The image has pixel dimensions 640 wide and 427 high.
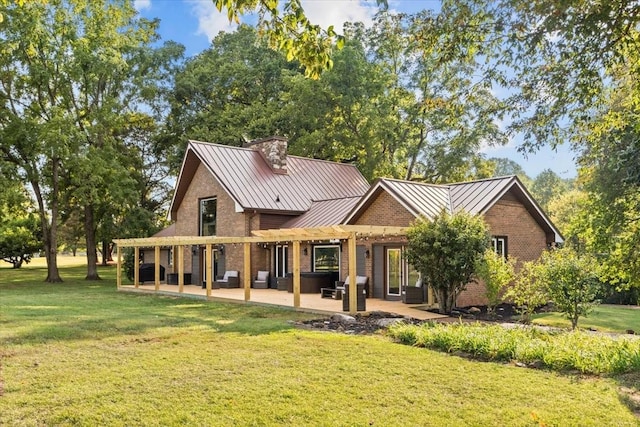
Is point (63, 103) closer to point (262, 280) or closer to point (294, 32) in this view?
point (262, 280)

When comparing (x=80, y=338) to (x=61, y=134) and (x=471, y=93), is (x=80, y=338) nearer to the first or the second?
(x=471, y=93)

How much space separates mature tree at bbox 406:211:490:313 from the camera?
1463 cm

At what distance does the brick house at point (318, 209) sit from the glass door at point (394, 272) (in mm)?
34

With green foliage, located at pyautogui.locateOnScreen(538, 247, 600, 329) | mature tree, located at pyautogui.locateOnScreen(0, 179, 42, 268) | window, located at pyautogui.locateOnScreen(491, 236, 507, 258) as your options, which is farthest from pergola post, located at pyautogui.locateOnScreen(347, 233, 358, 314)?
mature tree, located at pyautogui.locateOnScreen(0, 179, 42, 268)

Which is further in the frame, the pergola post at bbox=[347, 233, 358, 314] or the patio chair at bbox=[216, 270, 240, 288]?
the patio chair at bbox=[216, 270, 240, 288]

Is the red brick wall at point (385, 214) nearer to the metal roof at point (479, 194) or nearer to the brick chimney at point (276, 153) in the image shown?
the metal roof at point (479, 194)

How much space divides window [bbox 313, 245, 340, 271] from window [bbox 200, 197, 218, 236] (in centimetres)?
624

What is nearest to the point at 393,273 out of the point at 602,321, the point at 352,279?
the point at 352,279

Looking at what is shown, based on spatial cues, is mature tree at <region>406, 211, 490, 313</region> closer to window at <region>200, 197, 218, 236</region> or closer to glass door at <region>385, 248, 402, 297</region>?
glass door at <region>385, 248, 402, 297</region>

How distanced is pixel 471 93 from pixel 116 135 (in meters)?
35.3

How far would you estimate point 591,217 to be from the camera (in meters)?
18.1

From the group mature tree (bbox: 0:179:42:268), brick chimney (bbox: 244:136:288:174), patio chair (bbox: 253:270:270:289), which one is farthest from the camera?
mature tree (bbox: 0:179:42:268)

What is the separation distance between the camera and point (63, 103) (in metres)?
31.5

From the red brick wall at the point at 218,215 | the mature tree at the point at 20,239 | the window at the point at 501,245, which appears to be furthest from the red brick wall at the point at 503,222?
the mature tree at the point at 20,239
